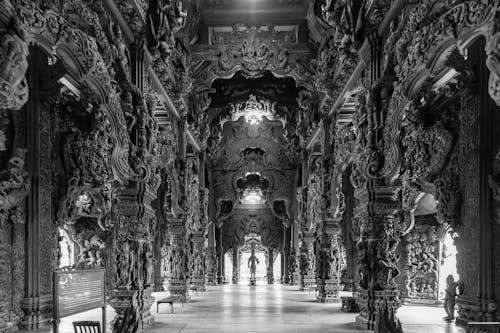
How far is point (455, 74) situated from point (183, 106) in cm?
761

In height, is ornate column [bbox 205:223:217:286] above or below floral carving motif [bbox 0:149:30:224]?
below

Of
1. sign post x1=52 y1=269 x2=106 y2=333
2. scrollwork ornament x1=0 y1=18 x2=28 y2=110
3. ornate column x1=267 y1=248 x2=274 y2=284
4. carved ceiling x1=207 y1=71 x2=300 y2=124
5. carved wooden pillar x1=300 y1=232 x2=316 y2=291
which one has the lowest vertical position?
ornate column x1=267 y1=248 x2=274 y2=284

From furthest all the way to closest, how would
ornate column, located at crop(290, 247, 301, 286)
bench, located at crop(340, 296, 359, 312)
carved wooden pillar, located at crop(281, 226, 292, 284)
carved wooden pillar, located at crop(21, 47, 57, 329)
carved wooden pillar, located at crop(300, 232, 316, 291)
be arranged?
carved wooden pillar, located at crop(281, 226, 292, 284)
ornate column, located at crop(290, 247, 301, 286)
carved wooden pillar, located at crop(300, 232, 316, 291)
bench, located at crop(340, 296, 359, 312)
carved wooden pillar, located at crop(21, 47, 57, 329)

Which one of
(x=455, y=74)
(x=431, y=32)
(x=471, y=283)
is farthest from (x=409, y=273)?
(x=431, y=32)

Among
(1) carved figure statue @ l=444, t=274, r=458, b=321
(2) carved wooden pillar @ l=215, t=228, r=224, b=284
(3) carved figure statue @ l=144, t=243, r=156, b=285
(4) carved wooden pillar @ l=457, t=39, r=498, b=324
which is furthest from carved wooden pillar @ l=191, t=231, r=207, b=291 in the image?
(4) carved wooden pillar @ l=457, t=39, r=498, b=324

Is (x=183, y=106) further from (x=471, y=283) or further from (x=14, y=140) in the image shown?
(x=471, y=283)

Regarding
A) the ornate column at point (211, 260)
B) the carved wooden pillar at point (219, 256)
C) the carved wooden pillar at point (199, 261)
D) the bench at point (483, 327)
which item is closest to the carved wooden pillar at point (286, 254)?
the carved wooden pillar at point (219, 256)

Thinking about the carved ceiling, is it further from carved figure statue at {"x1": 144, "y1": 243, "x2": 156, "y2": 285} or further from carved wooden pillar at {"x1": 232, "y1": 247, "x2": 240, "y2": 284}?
carved wooden pillar at {"x1": 232, "y1": 247, "x2": 240, "y2": 284}

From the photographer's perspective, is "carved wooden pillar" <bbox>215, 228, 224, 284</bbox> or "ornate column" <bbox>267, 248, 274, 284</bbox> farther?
"ornate column" <bbox>267, 248, 274, 284</bbox>

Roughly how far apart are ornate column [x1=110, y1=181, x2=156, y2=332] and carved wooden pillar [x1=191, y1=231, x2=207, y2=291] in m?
10.2

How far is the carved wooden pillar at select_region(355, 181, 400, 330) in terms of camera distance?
26.3 feet

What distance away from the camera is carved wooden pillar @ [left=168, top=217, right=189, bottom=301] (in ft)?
46.6

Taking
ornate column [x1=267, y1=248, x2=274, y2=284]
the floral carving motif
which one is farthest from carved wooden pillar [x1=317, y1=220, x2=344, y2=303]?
ornate column [x1=267, y1=248, x2=274, y2=284]

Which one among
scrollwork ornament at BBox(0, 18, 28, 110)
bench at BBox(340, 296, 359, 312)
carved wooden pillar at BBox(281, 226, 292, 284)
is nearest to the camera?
scrollwork ornament at BBox(0, 18, 28, 110)
